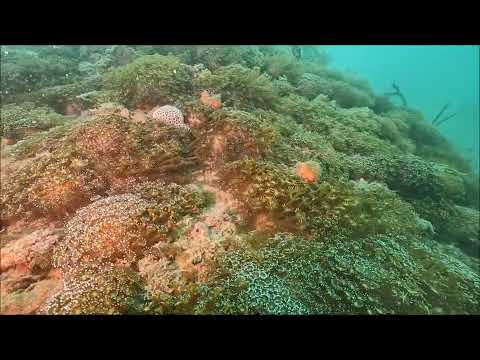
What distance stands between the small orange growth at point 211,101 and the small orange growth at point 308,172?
8.30ft

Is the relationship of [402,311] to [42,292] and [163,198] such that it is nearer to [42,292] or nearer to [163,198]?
[163,198]

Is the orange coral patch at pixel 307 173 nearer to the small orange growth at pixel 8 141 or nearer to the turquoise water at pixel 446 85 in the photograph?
the small orange growth at pixel 8 141

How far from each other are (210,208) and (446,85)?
6703 cm

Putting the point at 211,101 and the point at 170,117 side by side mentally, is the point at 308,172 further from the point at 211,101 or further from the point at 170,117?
the point at 170,117

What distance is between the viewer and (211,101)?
24.0 ft

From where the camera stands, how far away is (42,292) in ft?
13.6

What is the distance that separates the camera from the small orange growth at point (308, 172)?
5845 mm

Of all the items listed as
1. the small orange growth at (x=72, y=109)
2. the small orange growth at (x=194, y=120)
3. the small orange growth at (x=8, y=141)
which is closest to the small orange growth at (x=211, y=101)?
the small orange growth at (x=194, y=120)

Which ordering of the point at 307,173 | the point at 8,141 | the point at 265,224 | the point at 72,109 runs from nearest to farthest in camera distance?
the point at 265,224, the point at 307,173, the point at 8,141, the point at 72,109

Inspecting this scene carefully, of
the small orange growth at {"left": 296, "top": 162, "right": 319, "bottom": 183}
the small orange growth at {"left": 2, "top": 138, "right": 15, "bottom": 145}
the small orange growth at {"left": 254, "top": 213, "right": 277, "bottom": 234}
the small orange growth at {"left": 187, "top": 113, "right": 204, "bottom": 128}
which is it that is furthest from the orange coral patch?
the small orange growth at {"left": 2, "top": 138, "right": 15, "bottom": 145}

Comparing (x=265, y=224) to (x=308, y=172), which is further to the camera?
(x=308, y=172)

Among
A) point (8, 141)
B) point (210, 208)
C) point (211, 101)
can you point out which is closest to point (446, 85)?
point (211, 101)
